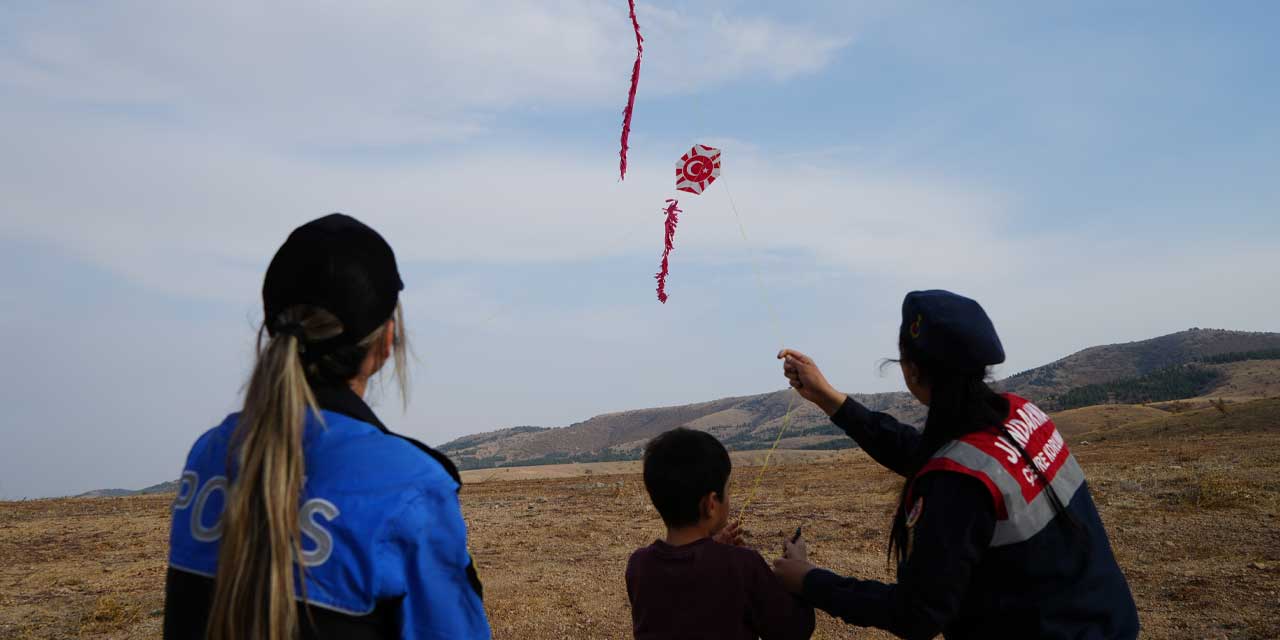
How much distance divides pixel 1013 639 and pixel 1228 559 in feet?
21.1

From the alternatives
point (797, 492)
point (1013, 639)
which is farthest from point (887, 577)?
point (797, 492)

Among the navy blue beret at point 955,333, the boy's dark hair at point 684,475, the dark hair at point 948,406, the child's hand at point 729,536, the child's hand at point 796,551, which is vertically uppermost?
the navy blue beret at point 955,333

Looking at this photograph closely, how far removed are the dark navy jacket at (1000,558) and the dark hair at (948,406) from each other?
0.19ft

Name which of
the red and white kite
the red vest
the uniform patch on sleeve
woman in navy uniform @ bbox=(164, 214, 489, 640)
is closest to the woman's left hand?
the uniform patch on sleeve

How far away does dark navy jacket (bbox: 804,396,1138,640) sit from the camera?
6.51 ft

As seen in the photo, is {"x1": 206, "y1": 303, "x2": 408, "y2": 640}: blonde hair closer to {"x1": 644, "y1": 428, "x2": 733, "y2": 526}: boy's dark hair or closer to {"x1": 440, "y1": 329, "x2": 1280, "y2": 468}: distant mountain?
{"x1": 644, "y1": 428, "x2": 733, "y2": 526}: boy's dark hair

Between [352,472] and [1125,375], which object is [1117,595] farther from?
[1125,375]

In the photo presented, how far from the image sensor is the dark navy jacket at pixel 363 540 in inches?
57.4

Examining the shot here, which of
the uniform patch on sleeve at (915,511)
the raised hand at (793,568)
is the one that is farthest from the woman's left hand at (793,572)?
the uniform patch on sleeve at (915,511)

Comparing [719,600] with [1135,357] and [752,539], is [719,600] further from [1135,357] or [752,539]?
[1135,357]

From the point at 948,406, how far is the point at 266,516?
1.59 metres

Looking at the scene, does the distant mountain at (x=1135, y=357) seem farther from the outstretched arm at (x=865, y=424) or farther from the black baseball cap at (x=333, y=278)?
the black baseball cap at (x=333, y=278)

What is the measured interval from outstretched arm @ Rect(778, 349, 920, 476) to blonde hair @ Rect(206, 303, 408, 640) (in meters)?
1.71

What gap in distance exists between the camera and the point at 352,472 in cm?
147
